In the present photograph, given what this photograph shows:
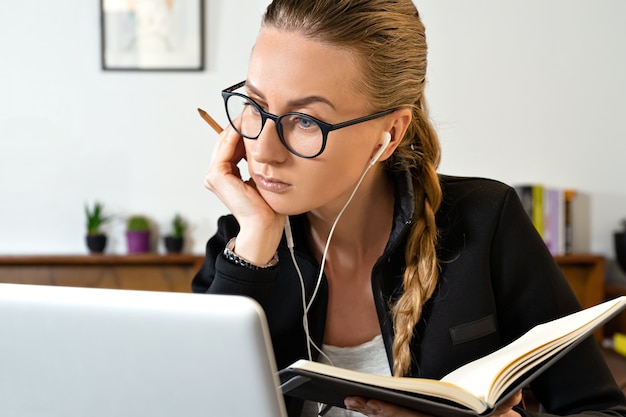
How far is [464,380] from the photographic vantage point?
0.91m

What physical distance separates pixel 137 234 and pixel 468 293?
1.96 m

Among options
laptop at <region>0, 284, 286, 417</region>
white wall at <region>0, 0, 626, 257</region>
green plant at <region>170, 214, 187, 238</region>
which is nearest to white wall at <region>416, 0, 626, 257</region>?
white wall at <region>0, 0, 626, 257</region>

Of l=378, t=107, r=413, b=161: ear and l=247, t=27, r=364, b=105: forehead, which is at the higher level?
l=247, t=27, r=364, b=105: forehead

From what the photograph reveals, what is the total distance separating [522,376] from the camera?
0.91 metres

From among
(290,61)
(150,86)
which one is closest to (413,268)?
(290,61)

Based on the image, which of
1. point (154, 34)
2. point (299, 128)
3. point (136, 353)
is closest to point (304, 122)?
point (299, 128)

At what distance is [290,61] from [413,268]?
1.37ft

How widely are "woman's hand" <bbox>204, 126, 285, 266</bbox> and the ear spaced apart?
0.68ft

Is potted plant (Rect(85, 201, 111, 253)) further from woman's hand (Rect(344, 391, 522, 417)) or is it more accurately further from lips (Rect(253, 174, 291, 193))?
woman's hand (Rect(344, 391, 522, 417))

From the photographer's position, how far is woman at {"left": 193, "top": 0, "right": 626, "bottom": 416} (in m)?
1.16

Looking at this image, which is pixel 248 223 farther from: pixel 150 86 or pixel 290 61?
pixel 150 86

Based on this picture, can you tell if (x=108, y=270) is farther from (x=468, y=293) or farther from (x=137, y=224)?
(x=468, y=293)

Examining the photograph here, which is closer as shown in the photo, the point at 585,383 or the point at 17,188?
the point at 585,383

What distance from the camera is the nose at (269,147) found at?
1144 millimetres
